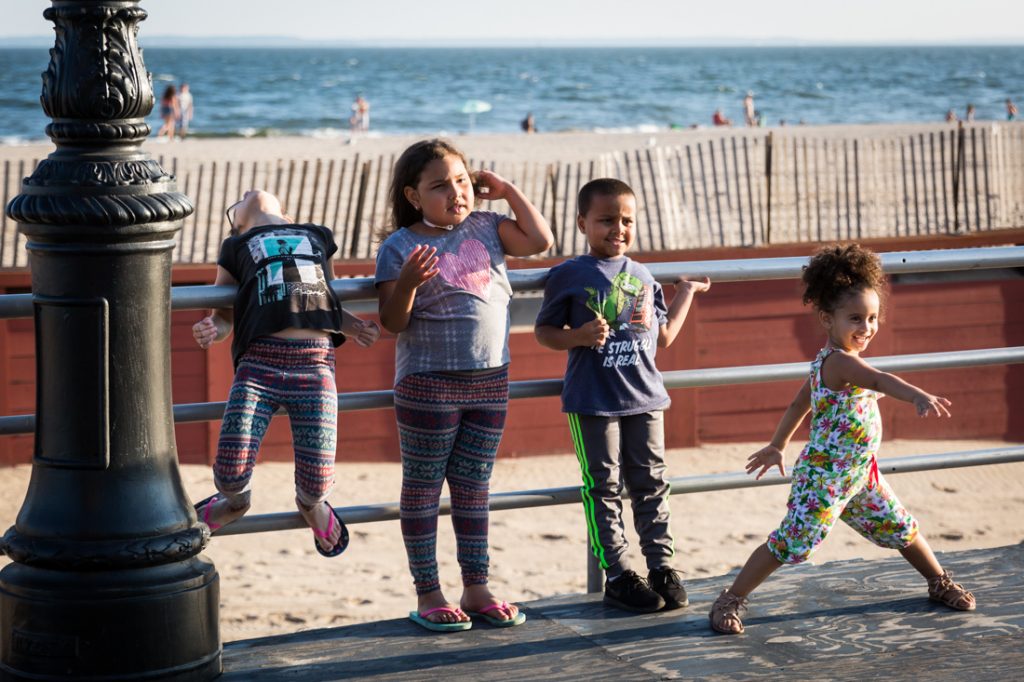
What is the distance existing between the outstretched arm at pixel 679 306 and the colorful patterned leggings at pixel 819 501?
0.54 metres

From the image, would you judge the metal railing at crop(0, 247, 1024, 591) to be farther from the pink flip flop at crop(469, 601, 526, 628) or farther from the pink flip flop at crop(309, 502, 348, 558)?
the pink flip flop at crop(469, 601, 526, 628)

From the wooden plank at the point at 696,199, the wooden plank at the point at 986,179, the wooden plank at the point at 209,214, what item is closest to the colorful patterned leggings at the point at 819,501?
the wooden plank at the point at 209,214

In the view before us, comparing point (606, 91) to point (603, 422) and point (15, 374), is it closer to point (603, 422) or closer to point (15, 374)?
point (15, 374)

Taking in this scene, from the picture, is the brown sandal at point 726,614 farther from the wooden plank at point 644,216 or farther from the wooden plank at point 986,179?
the wooden plank at point 986,179

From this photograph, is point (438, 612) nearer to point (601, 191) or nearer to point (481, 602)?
point (481, 602)

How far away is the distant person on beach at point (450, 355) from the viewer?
3703 millimetres

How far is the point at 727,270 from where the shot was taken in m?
3.95

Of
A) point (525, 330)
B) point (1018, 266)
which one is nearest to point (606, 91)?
point (525, 330)

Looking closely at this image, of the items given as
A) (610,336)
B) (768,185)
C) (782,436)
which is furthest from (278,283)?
(768,185)

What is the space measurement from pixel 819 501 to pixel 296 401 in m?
1.46

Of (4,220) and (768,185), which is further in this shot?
(768,185)

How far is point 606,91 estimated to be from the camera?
83688 millimetres

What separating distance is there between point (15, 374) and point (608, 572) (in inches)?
304

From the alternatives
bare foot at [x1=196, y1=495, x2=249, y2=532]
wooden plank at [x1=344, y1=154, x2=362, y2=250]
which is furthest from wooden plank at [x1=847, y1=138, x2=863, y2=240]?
bare foot at [x1=196, y1=495, x2=249, y2=532]
